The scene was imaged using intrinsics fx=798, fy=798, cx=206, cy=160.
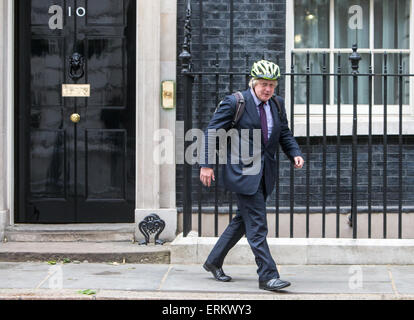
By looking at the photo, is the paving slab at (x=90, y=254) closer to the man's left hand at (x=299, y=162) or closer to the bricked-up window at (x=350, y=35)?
the man's left hand at (x=299, y=162)

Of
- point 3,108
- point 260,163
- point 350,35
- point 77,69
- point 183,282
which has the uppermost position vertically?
point 350,35

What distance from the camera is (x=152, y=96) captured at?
8406 mm

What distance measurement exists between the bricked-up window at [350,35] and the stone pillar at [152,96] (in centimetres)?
149

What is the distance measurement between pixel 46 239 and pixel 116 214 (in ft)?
2.70

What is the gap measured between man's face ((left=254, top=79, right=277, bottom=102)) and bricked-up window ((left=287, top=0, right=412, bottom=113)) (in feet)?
7.67

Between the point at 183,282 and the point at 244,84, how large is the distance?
2.57 meters

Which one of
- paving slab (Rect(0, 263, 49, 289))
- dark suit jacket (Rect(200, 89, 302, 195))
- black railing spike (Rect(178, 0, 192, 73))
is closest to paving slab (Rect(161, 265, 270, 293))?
dark suit jacket (Rect(200, 89, 302, 195))

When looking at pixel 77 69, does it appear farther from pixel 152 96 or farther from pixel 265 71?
pixel 265 71

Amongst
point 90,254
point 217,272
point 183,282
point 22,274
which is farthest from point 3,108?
point 217,272

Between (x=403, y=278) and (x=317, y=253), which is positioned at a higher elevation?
(x=317, y=253)

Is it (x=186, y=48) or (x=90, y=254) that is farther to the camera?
(x=90, y=254)

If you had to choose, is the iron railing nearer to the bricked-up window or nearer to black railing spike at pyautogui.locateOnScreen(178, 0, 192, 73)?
black railing spike at pyautogui.locateOnScreen(178, 0, 192, 73)

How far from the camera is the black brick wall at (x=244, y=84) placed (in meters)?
8.55

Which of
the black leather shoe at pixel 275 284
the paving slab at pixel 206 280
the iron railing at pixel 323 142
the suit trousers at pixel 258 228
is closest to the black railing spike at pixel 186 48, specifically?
the iron railing at pixel 323 142
